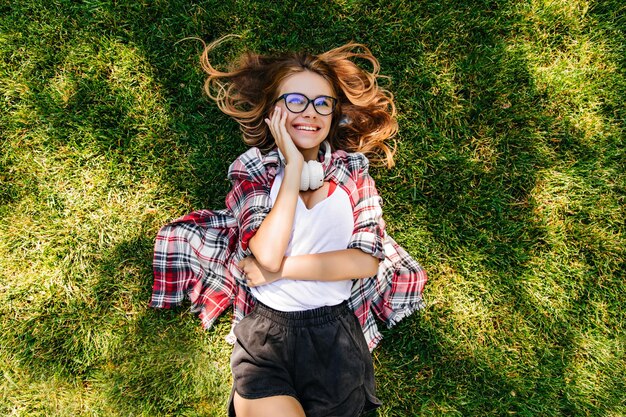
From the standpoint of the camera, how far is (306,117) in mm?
2891

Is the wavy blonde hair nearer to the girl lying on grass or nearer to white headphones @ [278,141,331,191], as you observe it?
the girl lying on grass

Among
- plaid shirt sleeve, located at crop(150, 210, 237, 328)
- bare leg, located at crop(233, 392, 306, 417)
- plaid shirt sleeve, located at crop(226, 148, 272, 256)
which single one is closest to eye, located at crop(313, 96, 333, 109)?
plaid shirt sleeve, located at crop(226, 148, 272, 256)

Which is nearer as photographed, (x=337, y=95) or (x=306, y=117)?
(x=306, y=117)

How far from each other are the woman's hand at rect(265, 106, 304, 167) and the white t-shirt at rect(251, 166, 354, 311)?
0.95 ft

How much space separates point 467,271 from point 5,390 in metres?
3.60

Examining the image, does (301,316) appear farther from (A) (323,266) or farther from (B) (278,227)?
(B) (278,227)

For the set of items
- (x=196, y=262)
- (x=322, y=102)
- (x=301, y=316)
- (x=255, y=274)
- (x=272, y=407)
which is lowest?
(x=272, y=407)

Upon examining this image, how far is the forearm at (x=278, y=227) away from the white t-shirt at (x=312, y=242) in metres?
0.18

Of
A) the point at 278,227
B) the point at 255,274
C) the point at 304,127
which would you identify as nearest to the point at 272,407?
the point at 255,274

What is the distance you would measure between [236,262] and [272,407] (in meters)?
1.00

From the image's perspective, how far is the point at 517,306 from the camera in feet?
11.7

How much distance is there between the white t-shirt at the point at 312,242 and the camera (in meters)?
2.98

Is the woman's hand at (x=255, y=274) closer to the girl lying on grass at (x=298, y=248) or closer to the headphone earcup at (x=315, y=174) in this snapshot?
the girl lying on grass at (x=298, y=248)

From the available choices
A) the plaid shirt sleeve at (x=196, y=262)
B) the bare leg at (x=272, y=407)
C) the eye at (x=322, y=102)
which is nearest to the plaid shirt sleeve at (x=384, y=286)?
the eye at (x=322, y=102)
